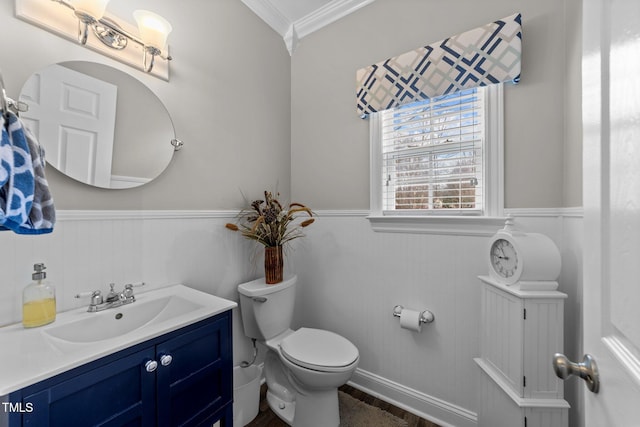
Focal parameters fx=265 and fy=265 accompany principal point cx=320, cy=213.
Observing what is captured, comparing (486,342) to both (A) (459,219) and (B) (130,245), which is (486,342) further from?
(B) (130,245)

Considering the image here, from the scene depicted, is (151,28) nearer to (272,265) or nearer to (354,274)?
(272,265)

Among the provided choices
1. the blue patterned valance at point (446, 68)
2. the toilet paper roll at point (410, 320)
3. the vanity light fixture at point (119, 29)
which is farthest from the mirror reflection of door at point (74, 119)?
the toilet paper roll at point (410, 320)

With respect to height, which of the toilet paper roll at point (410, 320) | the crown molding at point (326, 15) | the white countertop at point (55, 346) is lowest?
the toilet paper roll at point (410, 320)

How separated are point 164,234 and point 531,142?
1.94 meters

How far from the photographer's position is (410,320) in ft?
5.18

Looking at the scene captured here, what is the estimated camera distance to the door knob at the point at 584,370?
0.50 m

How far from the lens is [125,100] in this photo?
1260 millimetres

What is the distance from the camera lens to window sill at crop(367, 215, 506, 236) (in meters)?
1.41

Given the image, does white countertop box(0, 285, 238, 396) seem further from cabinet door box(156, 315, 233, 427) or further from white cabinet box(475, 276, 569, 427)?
white cabinet box(475, 276, 569, 427)

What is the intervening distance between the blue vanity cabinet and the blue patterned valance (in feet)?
5.11

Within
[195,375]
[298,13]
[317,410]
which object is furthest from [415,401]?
[298,13]

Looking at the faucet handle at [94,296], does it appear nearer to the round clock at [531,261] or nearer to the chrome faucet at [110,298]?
the chrome faucet at [110,298]

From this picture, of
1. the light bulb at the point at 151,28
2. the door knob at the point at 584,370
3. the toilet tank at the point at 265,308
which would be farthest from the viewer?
the toilet tank at the point at 265,308

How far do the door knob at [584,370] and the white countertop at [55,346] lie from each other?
1.06m
